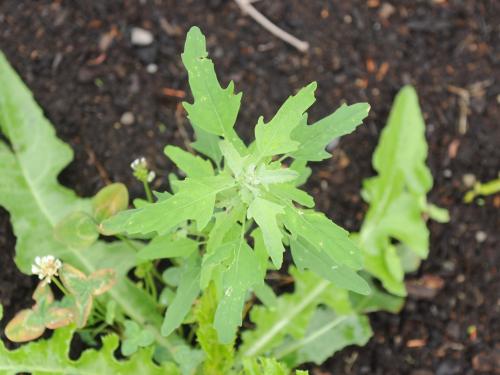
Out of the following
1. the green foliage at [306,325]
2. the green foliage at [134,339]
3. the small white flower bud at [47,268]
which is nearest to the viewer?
the small white flower bud at [47,268]

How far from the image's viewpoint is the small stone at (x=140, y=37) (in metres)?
2.69

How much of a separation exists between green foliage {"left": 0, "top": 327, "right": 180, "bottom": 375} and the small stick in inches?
50.1

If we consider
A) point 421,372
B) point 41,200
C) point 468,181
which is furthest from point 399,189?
point 41,200

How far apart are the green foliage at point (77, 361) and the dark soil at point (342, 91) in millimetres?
388

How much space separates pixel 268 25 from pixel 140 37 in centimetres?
48

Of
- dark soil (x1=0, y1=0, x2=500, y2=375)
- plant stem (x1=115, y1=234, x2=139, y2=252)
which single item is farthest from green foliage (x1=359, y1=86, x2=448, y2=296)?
plant stem (x1=115, y1=234, x2=139, y2=252)

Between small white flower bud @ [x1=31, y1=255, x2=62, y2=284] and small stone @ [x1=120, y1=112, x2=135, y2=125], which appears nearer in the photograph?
small white flower bud @ [x1=31, y1=255, x2=62, y2=284]

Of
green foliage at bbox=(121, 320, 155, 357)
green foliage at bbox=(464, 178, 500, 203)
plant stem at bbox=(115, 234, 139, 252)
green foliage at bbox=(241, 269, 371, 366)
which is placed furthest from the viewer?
green foliage at bbox=(464, 178, 500, 203)

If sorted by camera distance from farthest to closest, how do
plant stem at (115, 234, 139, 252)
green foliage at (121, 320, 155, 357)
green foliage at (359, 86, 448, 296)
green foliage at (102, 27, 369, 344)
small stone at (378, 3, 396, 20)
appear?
small stone at (378, 3, 396, 20), green foliage at (359, 86, 448, 296), plant stem at (115, 234, 139, 252), green foliage at (121, 320, 155, 357), green foliage at (102, 27, 369, 344)

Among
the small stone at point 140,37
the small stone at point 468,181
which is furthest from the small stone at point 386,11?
the small stone at point 140,37

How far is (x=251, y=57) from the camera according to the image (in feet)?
9.02

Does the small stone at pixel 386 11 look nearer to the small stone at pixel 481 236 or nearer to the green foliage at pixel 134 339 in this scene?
the small stone at pixel 481 236

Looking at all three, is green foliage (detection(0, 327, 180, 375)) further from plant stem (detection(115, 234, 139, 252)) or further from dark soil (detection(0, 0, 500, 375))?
dark soil (detection(0, 0, 500, 375))

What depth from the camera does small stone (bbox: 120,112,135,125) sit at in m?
2.62
